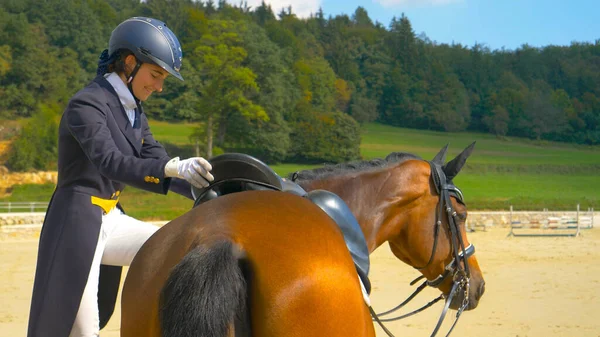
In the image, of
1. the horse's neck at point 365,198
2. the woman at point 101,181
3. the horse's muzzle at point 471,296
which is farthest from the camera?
A: the horse's muzzle at point 471,296

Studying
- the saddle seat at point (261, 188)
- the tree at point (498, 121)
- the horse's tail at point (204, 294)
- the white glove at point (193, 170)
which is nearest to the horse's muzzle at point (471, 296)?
the saddle seat at point (261, 188)

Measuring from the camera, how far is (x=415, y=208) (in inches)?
167

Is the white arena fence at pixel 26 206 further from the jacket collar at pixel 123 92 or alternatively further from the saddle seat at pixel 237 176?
the saddle seat at pixel 237 176

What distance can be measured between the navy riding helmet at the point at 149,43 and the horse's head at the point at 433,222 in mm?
1711

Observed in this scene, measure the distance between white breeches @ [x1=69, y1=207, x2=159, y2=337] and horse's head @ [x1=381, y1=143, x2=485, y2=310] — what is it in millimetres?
1669

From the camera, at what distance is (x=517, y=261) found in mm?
16781

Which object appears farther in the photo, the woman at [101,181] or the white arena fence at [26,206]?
the white arena fence at [26,206]

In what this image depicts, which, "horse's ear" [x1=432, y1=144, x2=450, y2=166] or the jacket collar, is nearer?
the jacket collar

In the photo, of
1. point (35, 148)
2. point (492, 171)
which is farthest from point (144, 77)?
point (492, 171)

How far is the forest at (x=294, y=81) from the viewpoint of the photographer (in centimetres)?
5381

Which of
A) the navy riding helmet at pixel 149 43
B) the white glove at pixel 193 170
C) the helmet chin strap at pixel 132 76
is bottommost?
the white glove at pixel 193 170

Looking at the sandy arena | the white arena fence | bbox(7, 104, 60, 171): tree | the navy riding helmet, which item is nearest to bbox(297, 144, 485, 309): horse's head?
the navy riding helmet

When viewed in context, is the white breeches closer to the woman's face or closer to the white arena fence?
the woman's face

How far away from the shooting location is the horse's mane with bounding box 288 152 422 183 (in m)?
4.02
